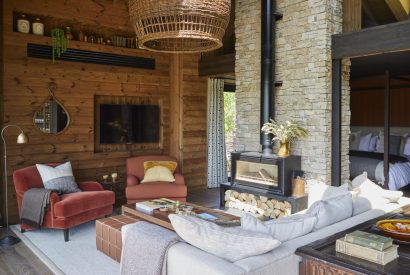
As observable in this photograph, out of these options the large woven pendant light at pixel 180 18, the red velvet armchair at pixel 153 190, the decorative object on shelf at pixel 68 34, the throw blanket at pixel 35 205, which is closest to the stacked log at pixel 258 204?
the red velvet armchair at pixel 153 190

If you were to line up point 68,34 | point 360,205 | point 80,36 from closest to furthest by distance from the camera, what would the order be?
1. point 360,205
2. point 68,34
3. point 80,36

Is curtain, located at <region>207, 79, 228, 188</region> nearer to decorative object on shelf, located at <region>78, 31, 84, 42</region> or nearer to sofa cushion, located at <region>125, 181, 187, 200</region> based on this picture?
sofa cushion, located at <region>125, 181, 187, 200</region>

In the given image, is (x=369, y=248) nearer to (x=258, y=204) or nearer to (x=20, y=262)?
(x=20, y=262)

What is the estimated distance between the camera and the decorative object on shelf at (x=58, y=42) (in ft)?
17.3

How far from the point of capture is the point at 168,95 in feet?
22.4

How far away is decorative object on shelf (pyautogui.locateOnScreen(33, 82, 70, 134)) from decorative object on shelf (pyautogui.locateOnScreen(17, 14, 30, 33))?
0.80 m

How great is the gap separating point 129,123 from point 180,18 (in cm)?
429

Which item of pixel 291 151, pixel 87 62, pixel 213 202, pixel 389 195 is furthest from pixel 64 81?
pixel 389 195

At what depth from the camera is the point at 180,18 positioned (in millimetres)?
2230

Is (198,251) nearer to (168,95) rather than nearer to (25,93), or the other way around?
(25,93)

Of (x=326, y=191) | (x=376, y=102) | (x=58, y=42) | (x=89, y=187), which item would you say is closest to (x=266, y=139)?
(x=326, y=191)

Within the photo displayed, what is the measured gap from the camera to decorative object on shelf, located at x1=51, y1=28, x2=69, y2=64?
17.3 feet

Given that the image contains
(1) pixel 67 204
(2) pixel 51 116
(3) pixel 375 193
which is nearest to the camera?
(3) pixel 375 193

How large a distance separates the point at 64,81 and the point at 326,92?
3.79 meters
